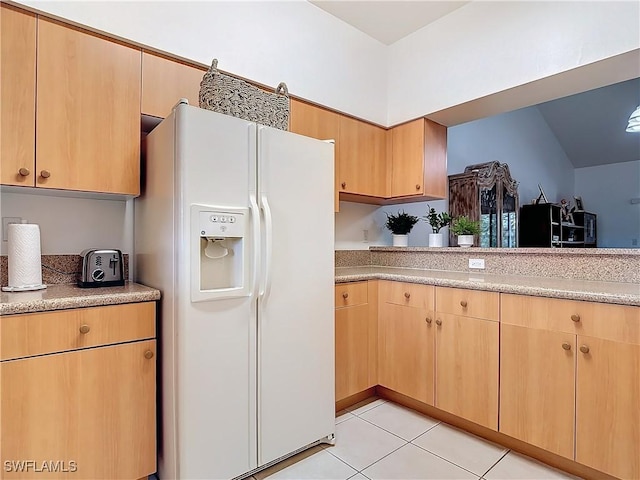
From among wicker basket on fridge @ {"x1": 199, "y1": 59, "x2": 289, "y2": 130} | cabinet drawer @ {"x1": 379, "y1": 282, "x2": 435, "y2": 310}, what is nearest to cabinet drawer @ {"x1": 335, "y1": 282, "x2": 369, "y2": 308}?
cabinet drawer @ {"x1": 379, "y1": 282, "x2": 435, "y2": 310}

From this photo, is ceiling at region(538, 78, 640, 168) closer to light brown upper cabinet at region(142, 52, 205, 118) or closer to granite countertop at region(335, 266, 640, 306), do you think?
granite countertop at region(335, 266, 640, 306)

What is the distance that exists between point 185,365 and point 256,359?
0.33 m

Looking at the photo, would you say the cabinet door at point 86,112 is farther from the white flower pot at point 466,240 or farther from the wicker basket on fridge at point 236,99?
the white flower pot at point 466,240

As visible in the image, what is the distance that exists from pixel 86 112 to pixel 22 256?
0.71 metres

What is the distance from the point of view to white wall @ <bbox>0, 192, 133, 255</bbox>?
5.71ft

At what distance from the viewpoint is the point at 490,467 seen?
1.78 m

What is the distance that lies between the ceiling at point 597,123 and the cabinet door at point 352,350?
19.2ft

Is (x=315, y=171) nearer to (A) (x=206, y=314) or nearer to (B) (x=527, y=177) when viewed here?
(A) (x=206, y=314)

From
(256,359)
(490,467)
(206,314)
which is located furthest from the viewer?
(490,467)

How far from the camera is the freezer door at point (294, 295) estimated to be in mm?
1684

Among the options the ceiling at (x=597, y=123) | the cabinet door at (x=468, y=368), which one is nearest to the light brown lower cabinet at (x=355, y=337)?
the cabinet door at (x=468, y=368)

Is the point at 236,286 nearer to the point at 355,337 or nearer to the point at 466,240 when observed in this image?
the point at 355,337

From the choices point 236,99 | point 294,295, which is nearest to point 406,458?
point 294,295

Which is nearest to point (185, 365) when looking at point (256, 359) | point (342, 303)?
point (256, 359)
